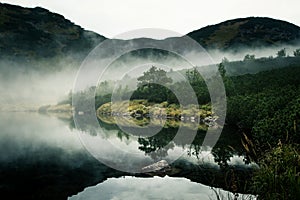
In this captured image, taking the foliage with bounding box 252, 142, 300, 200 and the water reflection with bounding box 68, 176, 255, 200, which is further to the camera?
the water reflection with bounding box 68, 176, 255, 200

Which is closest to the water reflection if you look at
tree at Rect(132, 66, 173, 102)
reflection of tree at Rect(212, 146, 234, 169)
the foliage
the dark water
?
the dark water

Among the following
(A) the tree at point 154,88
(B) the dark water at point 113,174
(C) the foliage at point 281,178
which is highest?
(A) the tree at point 154,88

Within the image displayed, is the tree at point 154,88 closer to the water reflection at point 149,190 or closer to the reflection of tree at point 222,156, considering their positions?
the reflection of tree at point 222,156

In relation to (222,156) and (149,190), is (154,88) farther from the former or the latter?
(149,190)

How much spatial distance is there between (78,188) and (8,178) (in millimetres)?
5996

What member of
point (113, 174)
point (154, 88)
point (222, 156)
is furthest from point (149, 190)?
point (154, 88)

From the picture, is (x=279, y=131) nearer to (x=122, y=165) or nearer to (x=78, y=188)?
(x=122, y=165)

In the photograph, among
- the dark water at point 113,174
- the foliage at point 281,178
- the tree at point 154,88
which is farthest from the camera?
the tree at point 154,88

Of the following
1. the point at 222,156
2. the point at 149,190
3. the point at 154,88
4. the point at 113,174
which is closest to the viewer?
the point at 149,190

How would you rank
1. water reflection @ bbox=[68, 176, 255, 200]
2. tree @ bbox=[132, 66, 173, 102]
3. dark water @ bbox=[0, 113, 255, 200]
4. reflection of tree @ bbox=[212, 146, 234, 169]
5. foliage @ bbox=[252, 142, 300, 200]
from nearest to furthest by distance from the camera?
foliage @ bbox=[252, 142, 300, 200], water reflection @ bbox=[68, 176, 255, 200], dark water @ bbox=[0, 113, 255, 200], reflection of tree @ bbox=[212, 146, 234, 169], tree @ bbox=[132, 66, 173, 102]

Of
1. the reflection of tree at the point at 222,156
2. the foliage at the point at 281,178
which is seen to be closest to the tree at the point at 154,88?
the reflection of tree at the point at 222,156

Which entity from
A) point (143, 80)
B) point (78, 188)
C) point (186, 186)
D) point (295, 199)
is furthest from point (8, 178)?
point (143, 80)

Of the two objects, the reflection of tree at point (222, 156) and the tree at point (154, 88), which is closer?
the reflection of tree at point (222, 156)

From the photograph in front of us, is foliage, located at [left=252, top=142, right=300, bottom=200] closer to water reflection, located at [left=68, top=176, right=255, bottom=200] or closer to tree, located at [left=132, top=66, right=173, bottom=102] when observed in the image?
water reflection, located at [left=68, top=176, right=255, bottom=200]
